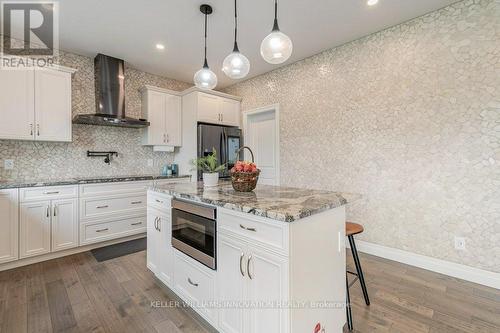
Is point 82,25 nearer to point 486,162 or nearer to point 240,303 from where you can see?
point 240,303

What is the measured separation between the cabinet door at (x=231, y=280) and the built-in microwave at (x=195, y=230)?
91mm

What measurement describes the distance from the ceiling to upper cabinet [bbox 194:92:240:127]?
0.75 meters

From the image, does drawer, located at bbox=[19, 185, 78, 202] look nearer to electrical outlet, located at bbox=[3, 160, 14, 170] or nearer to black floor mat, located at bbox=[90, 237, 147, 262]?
electrical outlet, located at bbox=[3, 160, 14, 170]

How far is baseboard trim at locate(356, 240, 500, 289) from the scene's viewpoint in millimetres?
2178

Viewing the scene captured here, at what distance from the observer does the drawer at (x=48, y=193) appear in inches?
102

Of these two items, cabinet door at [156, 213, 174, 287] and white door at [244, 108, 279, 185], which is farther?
white door at [244, 108, 279, 185]

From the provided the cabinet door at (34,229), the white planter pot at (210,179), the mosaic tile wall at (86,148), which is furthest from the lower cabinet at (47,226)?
the white planter pot at (210,179)

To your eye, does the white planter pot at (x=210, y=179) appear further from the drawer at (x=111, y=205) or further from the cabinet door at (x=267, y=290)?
the drawer at (x=111, y=205)

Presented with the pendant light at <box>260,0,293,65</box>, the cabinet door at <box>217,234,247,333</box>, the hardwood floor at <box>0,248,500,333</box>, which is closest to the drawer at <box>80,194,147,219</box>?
the hardwood floor at <box>0,248,500,333</box>

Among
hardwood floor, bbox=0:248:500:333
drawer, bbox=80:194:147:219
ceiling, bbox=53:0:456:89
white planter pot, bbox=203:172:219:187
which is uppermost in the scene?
ceiling, bbox=53:0:456:89

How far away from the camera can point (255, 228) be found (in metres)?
1.27

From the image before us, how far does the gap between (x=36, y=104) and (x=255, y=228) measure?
3.39m

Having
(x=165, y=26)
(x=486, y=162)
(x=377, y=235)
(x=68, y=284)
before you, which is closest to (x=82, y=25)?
(x=165, y=26)

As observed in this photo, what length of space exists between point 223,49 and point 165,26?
0.88 m
